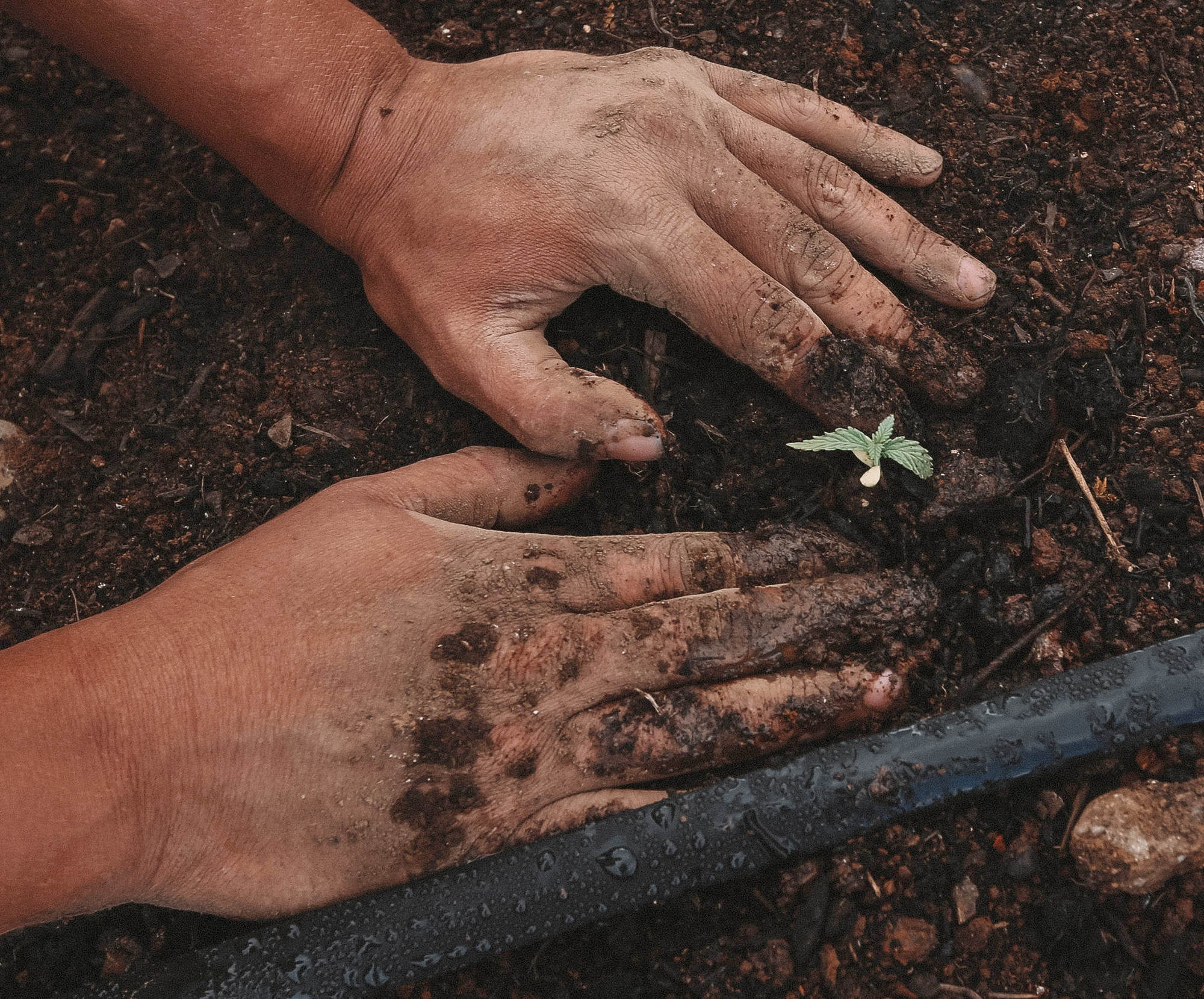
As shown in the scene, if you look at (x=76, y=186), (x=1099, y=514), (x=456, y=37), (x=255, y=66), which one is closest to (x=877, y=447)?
(x=1099, y=514)

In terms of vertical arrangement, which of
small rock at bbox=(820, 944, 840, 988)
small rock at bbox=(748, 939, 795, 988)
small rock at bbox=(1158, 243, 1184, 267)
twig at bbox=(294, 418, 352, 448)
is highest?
small rock at bbox=(1158, 243, 1184, 267)

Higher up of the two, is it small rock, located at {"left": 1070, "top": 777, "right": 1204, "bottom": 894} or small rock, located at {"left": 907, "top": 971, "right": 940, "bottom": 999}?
small rock, located at {"left": 1070, "top": 777, "right": 1204, "bottom": 894}

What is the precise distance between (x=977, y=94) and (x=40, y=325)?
281cm

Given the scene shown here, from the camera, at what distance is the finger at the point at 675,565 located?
1.80 meters

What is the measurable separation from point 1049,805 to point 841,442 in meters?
0.85

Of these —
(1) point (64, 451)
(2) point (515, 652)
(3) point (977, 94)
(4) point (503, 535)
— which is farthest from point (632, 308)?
(1) point (64, 451)

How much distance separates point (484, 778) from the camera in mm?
1648

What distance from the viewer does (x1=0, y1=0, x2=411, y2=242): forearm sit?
1.87 metres

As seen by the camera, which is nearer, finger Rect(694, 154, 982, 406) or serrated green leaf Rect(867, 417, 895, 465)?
serrated green leaf Rect(867, 417, 895, 465)

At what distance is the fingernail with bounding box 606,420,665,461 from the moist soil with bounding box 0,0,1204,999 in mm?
232

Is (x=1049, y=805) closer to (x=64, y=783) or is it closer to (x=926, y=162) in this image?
(x=926, y=162)

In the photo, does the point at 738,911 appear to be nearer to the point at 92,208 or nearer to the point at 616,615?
the point at 616,615

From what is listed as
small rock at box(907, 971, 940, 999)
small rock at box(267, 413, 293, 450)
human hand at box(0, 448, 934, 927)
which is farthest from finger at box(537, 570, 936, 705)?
small rock at box(267, 413, 293, 450)

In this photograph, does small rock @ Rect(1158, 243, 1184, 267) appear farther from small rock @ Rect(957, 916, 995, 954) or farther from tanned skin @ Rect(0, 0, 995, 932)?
small rock @ Rect(957, 916, 995, 954)
